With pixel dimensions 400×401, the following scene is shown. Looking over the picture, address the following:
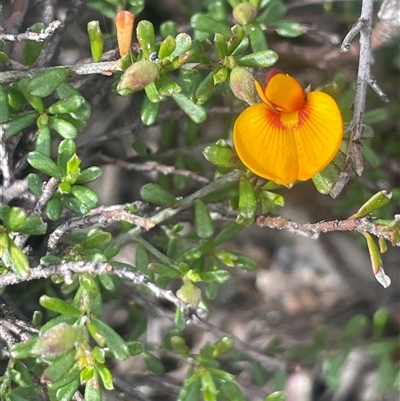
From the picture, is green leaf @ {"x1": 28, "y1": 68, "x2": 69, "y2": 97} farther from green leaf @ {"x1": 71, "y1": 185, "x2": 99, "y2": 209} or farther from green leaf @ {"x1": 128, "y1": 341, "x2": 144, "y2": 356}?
green leaf @ {"x1": 128, "y1": 341, "x2": 144, "y2": 356}

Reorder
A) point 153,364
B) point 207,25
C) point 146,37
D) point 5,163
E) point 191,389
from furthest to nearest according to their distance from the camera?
point 153,364, point 207,25, point 191,389, point 5,163, point 146,37

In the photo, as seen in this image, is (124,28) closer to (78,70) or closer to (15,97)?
(78,70)

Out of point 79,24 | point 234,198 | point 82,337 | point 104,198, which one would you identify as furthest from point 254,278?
point 82,337

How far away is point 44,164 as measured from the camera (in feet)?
4.61

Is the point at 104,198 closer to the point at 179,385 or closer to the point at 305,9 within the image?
the point at 179,385

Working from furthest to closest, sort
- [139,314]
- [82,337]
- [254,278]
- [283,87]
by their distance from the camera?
[254,278], [139,314], [283,87], [82,337]

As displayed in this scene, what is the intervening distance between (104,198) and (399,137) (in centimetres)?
130

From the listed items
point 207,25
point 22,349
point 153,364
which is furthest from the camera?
point 153,364

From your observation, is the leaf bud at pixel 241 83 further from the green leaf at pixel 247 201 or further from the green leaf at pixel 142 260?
the green leaf at pixel 142 260

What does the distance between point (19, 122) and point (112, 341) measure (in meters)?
0.61

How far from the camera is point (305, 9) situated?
2.44m

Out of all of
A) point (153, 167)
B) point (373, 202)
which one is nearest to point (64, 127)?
point (153, 167)

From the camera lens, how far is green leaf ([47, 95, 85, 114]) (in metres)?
1.44

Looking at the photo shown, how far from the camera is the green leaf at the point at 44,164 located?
1.41 meters
